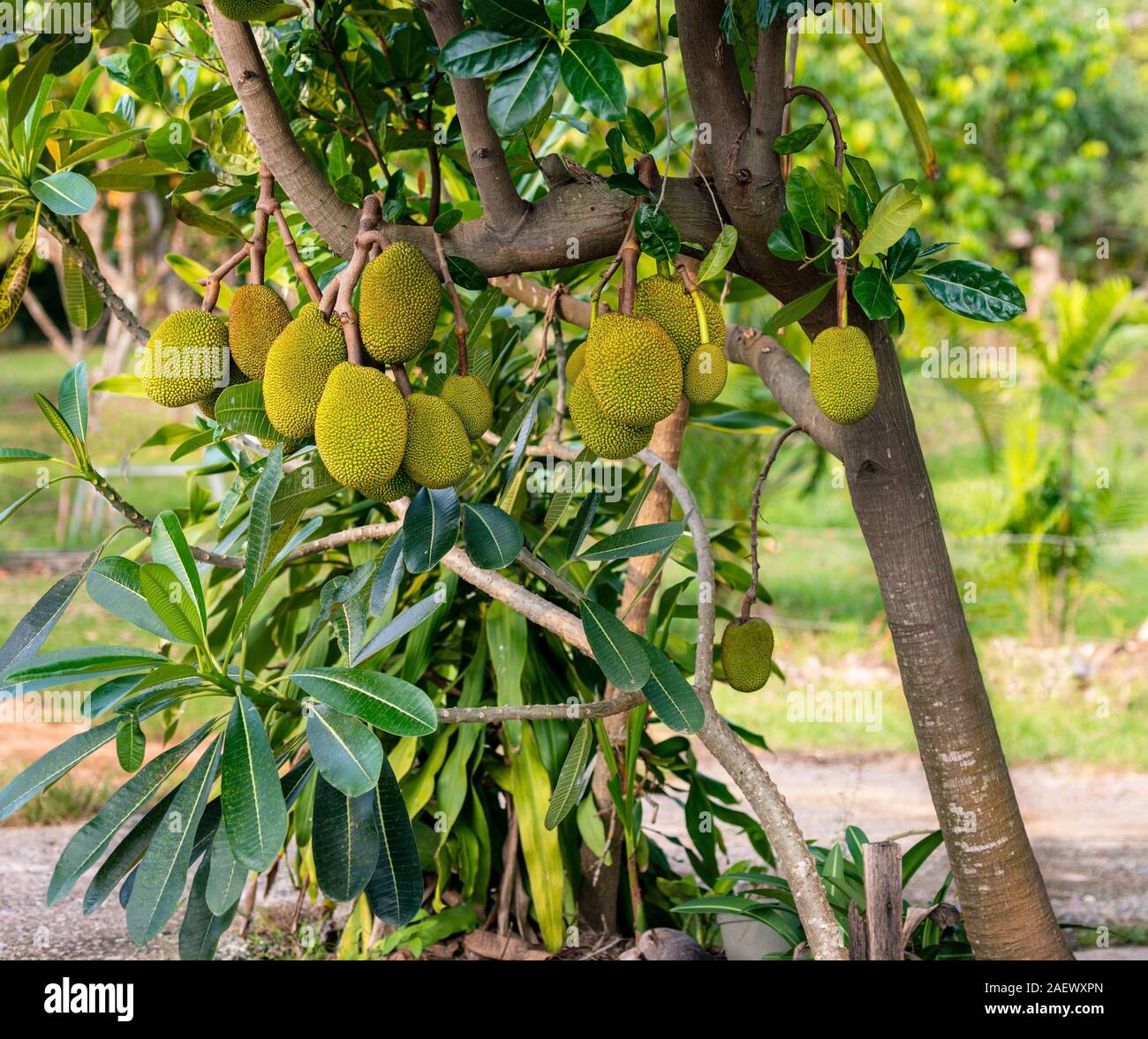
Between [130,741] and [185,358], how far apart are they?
1.06ft

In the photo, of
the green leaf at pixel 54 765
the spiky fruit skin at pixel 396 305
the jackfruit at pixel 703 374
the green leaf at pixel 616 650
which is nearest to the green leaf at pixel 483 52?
the spiky fruit skin at pixel 396 305

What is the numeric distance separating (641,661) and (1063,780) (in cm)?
259

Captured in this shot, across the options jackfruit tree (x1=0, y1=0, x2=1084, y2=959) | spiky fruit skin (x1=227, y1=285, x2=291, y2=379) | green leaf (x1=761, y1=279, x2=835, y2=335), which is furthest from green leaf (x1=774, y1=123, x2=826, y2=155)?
spiky fruit skin (x1=227, y1=285, x2=291, y2=379)

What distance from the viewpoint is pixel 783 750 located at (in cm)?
338

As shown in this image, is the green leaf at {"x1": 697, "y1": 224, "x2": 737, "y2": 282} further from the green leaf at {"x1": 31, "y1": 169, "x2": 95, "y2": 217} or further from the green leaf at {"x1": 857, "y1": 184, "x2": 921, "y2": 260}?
the green leaf at {"x1": 31, "y1": 169, "x2": 95, "y2": 217}

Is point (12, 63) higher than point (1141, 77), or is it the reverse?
point (1141, 77)

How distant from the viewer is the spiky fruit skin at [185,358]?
79cm

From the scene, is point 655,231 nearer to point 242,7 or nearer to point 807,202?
point 807,202

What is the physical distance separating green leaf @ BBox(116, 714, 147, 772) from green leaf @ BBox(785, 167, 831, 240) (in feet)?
2.22

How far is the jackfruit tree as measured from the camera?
2.48 ft

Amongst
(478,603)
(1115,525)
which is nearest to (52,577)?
(478,603)

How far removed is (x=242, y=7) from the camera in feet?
2.60

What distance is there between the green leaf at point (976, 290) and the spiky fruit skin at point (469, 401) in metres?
0.37

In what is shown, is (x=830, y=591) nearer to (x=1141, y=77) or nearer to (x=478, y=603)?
(x=478, y=603)
